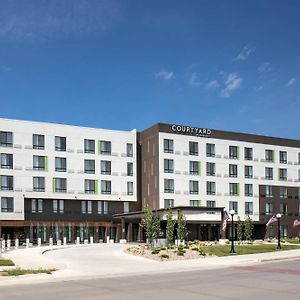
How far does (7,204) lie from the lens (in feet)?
214

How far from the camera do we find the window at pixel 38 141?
67562 millimetres

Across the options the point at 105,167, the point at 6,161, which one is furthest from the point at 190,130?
the point at 6,161

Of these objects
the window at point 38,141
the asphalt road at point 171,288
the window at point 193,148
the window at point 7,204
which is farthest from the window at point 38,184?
the asphalt road at point 171,288

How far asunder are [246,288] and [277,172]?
66692mm

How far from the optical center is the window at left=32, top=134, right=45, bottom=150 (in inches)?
2660

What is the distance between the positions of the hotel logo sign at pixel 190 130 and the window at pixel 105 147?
9.37 m

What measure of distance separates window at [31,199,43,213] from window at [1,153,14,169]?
562 centimetres

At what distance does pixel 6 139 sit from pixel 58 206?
11.4 m

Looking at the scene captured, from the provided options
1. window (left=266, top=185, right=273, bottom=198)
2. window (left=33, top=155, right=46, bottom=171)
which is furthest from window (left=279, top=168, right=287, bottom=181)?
window (left=33, top=155, right=46, bottom=171)

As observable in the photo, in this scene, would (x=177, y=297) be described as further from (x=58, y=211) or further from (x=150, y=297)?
(x=58, y=211)

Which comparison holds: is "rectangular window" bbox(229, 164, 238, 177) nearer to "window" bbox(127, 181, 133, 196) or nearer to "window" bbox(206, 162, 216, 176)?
"window" bbox(206, 162, 216, 176)

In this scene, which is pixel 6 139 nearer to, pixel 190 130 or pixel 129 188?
pixel 129 188

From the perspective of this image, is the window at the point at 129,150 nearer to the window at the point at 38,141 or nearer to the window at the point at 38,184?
the window at the point at 38,141

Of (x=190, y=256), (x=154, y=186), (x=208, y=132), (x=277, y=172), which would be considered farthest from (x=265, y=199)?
(x=190, y=256)
